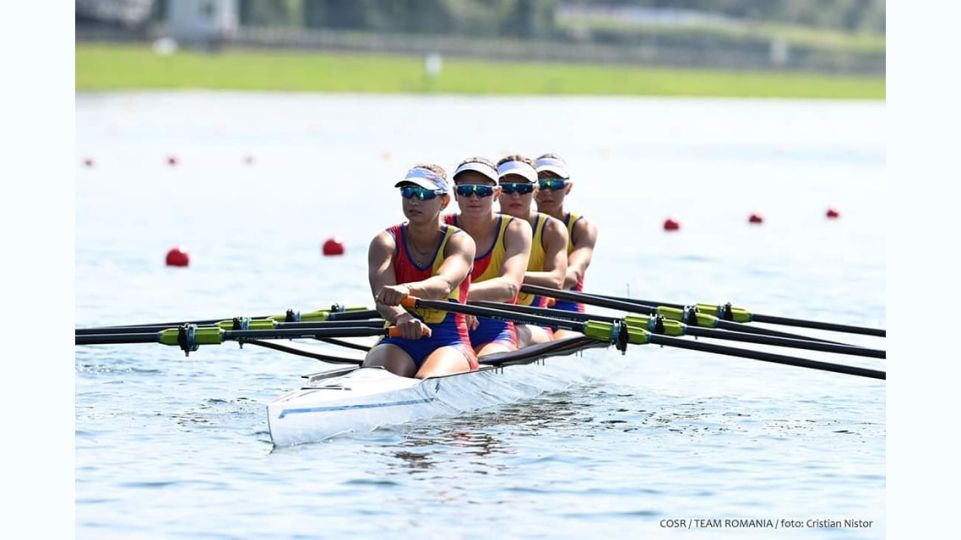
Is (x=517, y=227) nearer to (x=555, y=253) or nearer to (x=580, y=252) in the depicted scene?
(x=555, y=253)

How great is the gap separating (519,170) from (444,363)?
2.40m

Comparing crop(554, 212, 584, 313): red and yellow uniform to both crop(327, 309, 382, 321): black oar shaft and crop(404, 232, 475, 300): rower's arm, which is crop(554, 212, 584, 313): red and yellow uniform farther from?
crop(404, 232, 475, 300): rower's arm

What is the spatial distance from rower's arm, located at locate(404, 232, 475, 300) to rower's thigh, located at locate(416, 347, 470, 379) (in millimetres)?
413

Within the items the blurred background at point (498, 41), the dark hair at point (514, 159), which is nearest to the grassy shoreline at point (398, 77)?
the blurred background at point (498, 41)

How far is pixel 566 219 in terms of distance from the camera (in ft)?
47.2

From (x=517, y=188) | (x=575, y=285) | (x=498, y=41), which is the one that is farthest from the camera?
(x=498, y=41)

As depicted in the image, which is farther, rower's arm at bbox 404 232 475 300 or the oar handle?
the oar handle

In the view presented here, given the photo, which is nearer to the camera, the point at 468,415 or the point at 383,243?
the point at 383,243

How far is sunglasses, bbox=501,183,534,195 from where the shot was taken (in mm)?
13320

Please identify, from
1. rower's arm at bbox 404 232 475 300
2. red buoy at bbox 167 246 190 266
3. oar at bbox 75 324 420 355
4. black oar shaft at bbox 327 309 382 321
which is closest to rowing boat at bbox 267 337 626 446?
oar at bbox 75 324 420 355

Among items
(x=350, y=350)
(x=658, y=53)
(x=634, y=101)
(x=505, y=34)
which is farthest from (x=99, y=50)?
(x=350, y=350)

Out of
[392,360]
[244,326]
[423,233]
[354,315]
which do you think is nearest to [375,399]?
[392,360]

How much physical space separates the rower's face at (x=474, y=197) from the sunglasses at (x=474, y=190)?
0.03 feet

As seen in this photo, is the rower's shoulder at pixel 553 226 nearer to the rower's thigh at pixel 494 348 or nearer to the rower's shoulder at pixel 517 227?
the rower's shoulder at pixel 517 227
